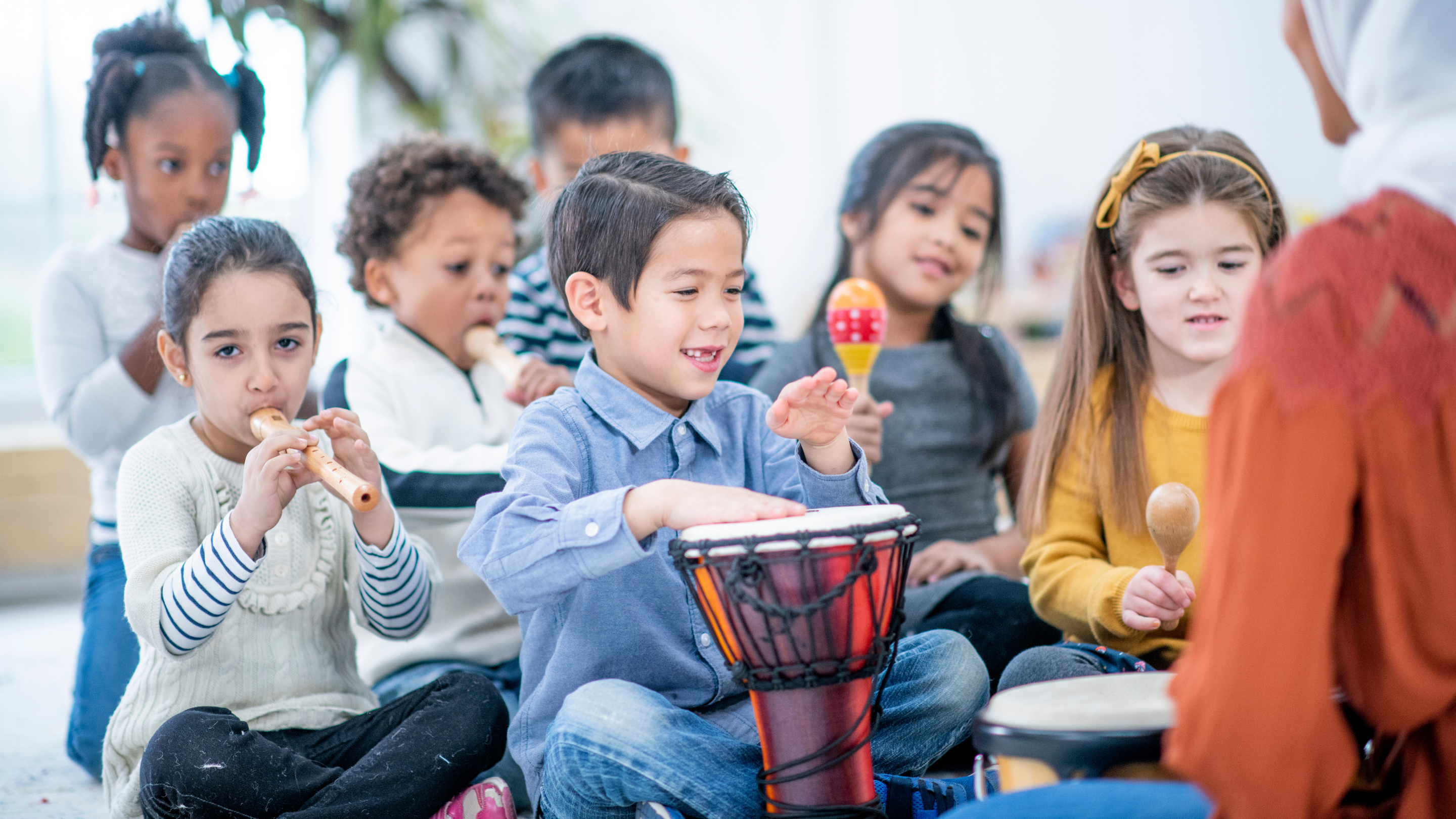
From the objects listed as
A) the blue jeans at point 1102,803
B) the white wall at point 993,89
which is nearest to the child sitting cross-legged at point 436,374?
the blue jeans at point 1102,803

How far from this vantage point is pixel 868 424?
1.89 meters

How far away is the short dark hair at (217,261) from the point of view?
160 centimetres

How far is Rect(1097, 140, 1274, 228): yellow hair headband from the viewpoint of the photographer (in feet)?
5.45

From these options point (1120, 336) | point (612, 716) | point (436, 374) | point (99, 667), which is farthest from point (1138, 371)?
point (99, 667)

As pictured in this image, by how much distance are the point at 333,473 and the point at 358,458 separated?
11cm

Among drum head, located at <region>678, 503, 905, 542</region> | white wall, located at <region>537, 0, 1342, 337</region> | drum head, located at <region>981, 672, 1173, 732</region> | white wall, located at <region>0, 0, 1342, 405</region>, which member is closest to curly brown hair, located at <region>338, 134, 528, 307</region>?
drum head, located at <region>678, 503, 905, 542</region>

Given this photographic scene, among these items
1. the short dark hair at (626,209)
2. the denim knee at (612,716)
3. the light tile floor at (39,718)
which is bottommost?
the light tile floor at (39,718)

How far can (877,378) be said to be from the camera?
7.39 ft

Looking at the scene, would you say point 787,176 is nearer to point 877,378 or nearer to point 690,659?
point 877,378

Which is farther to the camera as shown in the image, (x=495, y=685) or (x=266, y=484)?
(x=495, y=685)

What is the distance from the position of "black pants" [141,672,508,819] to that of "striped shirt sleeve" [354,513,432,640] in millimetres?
117

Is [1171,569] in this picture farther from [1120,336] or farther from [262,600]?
[262,600]

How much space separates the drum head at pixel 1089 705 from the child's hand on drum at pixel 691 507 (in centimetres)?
30

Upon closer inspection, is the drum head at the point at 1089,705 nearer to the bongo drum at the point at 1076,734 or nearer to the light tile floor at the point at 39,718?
the bongo drum at the point at 1076,734
